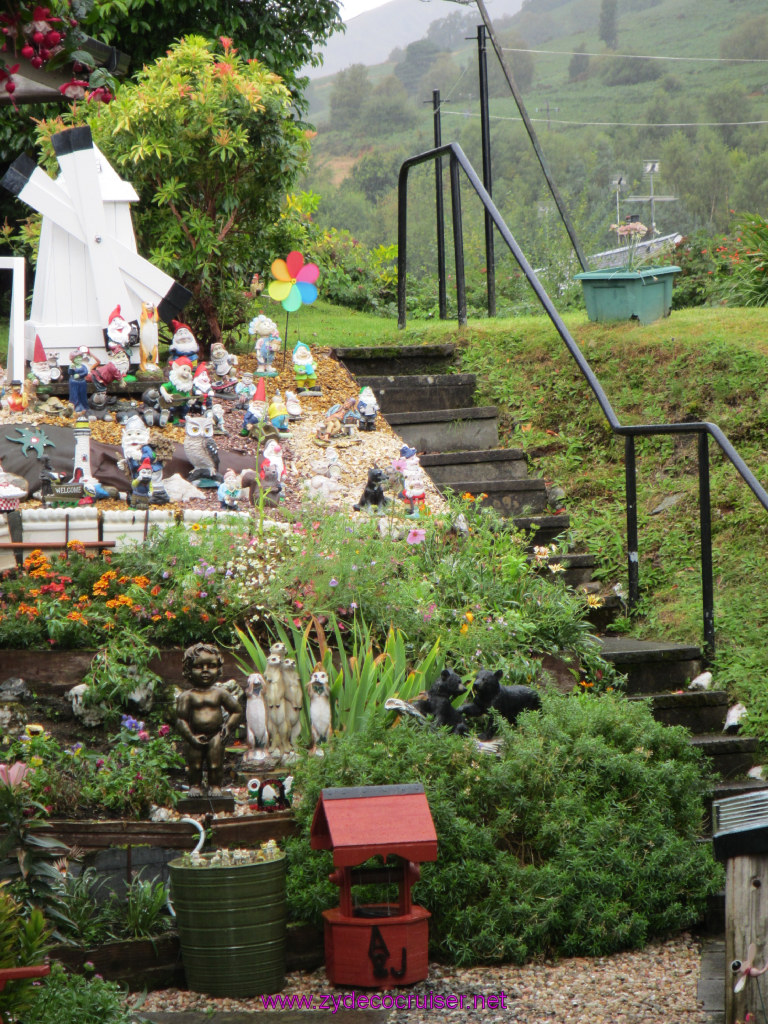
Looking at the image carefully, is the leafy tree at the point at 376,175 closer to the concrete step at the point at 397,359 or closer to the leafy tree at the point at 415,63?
the leafy tree at the point at 415,63

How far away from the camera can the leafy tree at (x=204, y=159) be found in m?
7.86

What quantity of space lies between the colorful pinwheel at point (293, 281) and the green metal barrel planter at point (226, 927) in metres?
4.62

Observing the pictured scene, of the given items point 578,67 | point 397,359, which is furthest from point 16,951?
point 578,67

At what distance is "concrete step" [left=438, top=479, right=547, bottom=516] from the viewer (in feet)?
22.7

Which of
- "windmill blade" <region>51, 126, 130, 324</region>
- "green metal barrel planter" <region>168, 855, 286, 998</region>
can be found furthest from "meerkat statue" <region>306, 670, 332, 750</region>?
"windmill blade" <region>51, 126, 130, 324</region>

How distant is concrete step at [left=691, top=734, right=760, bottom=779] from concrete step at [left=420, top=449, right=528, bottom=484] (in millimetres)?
2629

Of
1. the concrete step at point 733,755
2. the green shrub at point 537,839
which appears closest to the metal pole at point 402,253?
the concrete step at point 733,755

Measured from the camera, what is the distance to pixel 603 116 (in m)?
31.7

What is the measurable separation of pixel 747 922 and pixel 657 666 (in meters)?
2.79

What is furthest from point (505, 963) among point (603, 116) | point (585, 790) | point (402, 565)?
point (603, 116)

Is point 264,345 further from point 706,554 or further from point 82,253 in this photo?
point 706,554

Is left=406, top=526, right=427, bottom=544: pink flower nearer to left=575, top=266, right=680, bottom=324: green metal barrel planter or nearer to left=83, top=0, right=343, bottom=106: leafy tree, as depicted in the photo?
left=575, top=266, right=680, bottom=324: green metal barrel planter

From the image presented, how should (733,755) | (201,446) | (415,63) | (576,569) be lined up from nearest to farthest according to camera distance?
(733,755) → (576,569) → (201,446) → (415,63)

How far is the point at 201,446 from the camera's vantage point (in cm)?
659
